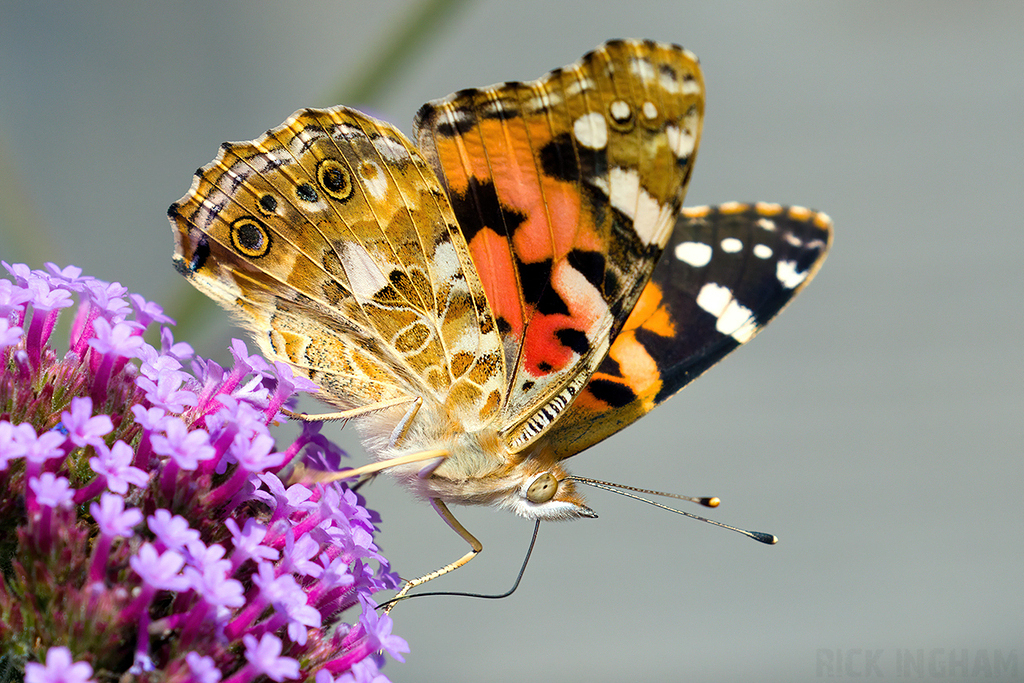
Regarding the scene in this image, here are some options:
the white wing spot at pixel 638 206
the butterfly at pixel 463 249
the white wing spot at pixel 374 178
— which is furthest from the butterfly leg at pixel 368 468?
the white wing spot at pixel 638 206

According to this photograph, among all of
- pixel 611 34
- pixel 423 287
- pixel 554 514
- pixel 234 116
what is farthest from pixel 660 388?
pixel 611 34

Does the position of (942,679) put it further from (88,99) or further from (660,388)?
(88,99)

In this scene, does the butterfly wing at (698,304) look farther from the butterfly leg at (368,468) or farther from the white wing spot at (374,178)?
the white wing spot at (374,178)

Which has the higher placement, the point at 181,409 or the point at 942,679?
the point at 942,679

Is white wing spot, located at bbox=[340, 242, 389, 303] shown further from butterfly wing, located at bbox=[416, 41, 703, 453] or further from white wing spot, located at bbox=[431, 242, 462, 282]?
butterfly wing, located at bbox=[416, 41, 703, 453]

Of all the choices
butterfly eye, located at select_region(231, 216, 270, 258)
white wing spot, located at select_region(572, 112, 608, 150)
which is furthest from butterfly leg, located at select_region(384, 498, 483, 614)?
white wing spot, located at select_region(572, 112, 608, 150)

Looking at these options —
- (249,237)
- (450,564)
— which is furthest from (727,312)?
(249,237)

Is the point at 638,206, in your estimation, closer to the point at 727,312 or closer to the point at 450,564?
the point at 727,312
